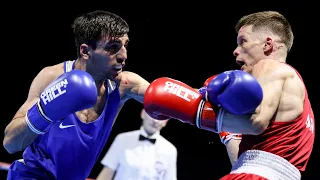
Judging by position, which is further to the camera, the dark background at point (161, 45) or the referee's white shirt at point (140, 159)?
the dark background at point (161, 45)

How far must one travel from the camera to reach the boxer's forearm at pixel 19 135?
6.74ft

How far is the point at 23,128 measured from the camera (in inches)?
80.9

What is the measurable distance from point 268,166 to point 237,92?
373 millimetres

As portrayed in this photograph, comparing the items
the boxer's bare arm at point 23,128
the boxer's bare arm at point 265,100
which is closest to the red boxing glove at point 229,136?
the boxer's bare arm at point 265,100

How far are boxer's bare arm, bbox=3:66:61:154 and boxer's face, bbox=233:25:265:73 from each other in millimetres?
920

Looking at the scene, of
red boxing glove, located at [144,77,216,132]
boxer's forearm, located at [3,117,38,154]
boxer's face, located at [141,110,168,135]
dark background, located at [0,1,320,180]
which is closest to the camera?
red boxing glove, located at [144,77,216,132]

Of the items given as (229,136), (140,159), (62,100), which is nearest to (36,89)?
(62,100)

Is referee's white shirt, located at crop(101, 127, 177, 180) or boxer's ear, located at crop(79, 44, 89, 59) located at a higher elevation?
boxer's ear, located at crop(79, 44, 89, 59)

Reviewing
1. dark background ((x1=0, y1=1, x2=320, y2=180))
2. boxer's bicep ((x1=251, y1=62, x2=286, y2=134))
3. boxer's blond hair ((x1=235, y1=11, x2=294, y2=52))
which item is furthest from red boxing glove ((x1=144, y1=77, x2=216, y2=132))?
dark background ((x1=0, y1=1, x2=320, y2=180))

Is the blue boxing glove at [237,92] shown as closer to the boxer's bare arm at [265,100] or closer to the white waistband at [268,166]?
the boxer's bare arm at [265,100]

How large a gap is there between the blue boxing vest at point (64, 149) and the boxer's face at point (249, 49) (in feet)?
2.50

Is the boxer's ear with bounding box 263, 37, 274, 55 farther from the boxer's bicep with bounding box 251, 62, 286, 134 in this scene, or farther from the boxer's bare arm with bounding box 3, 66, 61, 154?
the boxer's bare arm with bounding box 3, 66, 61, 154

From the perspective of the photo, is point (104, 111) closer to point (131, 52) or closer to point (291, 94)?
point (291, 94)

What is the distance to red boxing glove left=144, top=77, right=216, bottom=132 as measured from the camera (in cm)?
187
